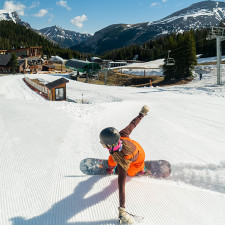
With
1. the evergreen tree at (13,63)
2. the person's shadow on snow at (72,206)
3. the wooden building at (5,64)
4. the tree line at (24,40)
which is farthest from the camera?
the tree line at (24,40)

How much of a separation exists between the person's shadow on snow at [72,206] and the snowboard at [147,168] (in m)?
0.22

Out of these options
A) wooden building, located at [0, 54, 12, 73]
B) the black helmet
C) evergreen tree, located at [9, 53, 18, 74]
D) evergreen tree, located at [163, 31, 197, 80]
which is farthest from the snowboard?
wooden building, located at [0, 54, 12, 73]

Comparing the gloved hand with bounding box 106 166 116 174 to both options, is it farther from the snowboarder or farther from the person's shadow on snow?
the snowboarder

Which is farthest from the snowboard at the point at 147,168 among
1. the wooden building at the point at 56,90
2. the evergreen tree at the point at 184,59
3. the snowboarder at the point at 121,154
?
the evergreen tree at the point at 184,59

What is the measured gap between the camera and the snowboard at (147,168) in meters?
4.00

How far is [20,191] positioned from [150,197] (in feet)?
7.44

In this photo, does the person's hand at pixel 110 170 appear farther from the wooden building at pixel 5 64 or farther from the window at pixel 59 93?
the wooden building at pixel 5 64

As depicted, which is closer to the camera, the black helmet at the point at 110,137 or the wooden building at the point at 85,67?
the black helmet at the point at 110,137

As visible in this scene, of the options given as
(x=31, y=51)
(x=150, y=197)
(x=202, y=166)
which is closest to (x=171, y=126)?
(x=202, y=166)

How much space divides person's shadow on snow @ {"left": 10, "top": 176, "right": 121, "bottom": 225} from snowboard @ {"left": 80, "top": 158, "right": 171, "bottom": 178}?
0.22 metres

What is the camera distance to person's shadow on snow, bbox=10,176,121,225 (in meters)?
2.91

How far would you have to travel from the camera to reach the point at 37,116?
855 centimetres

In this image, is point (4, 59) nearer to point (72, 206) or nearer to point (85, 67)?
point (85, 67)

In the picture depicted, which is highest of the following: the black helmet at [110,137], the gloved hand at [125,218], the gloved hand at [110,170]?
the black helmet at [110,137]
